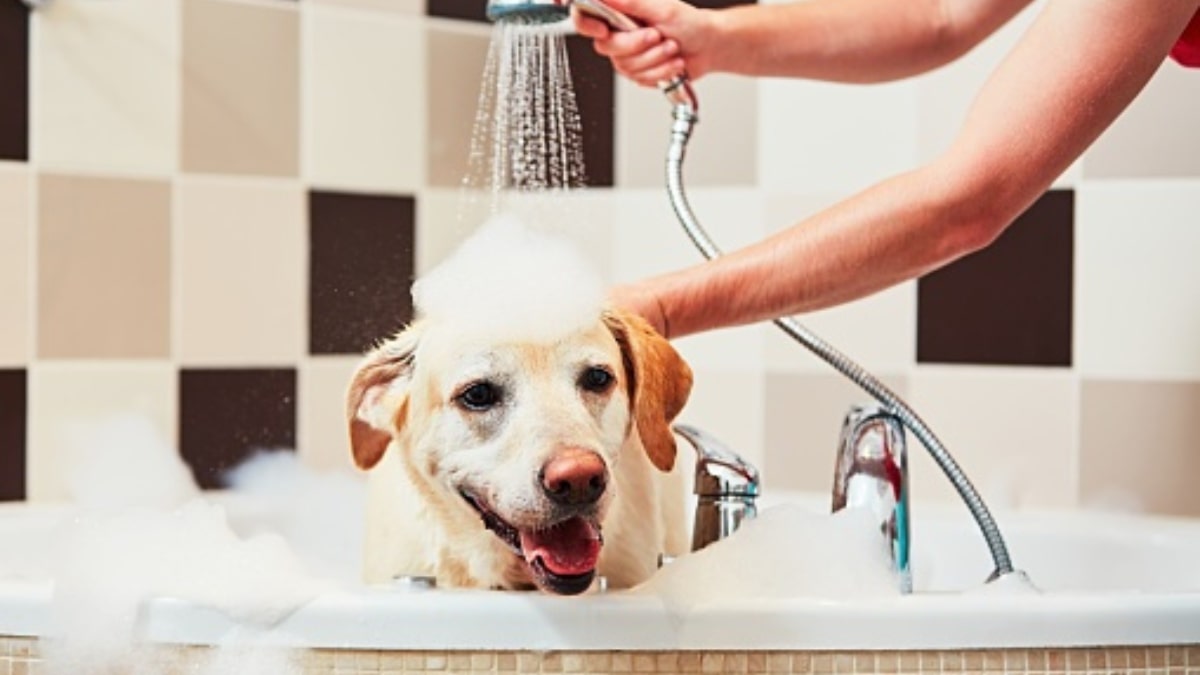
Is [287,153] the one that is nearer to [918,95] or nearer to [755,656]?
[918,95]

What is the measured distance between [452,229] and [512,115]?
20 centimetres

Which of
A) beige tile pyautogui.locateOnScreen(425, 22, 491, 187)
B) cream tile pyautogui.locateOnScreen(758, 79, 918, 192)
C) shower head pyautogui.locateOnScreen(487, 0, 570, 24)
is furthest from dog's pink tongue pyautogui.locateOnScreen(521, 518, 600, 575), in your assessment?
cream tile pyautogui.locateOnScreen(758, 79, 918, 192)

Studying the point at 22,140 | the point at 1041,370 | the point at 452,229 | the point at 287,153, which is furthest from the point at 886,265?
the point at 22,140

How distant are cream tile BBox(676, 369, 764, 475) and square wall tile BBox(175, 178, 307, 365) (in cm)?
49

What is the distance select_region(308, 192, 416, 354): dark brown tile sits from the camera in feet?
5.52

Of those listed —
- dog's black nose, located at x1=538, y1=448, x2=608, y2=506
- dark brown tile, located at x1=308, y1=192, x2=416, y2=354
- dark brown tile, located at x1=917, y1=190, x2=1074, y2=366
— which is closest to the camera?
→ dog's black nose, located at x1=538, y1=448, x2=608, y2=506

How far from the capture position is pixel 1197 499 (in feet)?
6.05

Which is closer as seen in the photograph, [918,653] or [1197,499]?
[918,653]

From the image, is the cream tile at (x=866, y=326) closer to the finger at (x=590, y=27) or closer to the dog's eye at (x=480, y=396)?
the finger at (x=590, y=27)

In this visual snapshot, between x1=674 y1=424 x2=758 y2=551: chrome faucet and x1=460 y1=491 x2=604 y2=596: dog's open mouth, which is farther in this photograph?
x1=674 y1=424 x2=758 y2=551: chrome faucet

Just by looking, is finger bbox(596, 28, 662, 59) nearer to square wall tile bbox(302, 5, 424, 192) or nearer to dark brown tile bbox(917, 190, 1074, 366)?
square wall tile bbox(302, 5, 424, 192)

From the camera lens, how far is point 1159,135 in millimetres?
1846

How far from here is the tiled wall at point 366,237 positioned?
1.81 metres

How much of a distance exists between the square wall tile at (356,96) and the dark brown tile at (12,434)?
41cm
